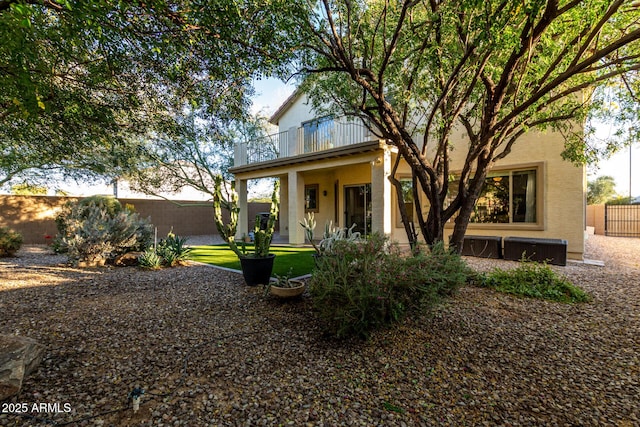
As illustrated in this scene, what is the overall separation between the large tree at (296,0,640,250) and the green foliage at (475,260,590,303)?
3.03 feet

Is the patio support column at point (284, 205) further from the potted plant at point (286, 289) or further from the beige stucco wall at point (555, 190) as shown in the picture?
the potted plant at point (286, 289)

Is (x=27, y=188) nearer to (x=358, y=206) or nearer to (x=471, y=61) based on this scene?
(x=358, y=206)

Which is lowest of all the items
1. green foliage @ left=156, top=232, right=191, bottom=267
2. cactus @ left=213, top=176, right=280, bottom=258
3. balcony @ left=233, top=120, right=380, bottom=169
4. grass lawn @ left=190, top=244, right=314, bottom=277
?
grass lawn @ left=190, top=244, right=314, bottom=277

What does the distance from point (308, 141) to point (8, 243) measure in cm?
959

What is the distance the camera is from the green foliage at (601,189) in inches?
1095

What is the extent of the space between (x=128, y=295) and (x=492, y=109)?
6.55 metres

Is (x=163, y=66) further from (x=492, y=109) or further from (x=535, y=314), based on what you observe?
(x=535, y=314)

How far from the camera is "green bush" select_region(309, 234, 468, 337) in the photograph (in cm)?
276

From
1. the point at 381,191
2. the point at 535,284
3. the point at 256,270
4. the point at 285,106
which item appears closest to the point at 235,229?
the point at 256,270

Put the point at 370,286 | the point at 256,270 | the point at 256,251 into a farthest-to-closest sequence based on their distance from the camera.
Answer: the point at 256,251 < the point at 256,270 < the point at 370,286

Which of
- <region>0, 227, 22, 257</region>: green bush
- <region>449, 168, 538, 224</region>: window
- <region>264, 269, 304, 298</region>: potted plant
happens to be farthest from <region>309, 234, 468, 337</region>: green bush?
<region>0, 227, 22, 257</region>: green bush

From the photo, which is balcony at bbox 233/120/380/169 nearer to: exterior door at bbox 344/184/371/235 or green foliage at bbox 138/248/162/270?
exterior door at bbox 344/184/371/235

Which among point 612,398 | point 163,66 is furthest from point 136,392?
point 163,66

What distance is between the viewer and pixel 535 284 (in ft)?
16.3
